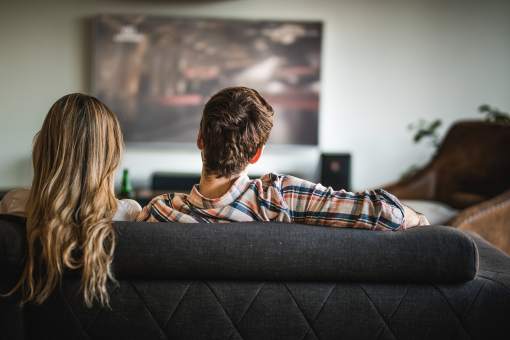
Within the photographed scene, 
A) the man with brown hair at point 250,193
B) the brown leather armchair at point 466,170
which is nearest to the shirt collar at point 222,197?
the man with brown hair at point 250,193

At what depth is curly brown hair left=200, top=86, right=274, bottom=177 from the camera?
4.66 feet

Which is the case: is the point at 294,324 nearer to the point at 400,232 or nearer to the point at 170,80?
the point at 400,232

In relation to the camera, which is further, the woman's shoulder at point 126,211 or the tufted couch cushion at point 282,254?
the woman's shoulder at point 126,211

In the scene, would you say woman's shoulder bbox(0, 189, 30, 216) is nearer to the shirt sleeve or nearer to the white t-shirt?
the white t-shirt

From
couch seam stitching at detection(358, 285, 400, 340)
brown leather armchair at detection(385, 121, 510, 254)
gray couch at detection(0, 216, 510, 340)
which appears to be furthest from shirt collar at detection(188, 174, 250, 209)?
brown leather armchair at detection(385, 121, 510, 254)

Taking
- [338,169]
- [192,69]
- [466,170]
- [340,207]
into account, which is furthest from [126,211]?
[192,69]

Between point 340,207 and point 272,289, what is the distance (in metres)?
0.27

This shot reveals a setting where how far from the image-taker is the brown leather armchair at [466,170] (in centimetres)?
361

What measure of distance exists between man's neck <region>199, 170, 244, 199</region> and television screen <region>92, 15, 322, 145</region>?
11.2 ft

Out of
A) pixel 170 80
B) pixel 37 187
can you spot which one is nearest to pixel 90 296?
pixel 37 187

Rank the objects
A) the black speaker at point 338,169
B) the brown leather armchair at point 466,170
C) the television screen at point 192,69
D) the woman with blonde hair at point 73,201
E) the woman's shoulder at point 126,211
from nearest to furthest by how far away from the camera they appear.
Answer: the woman with blonde hair at point 73,201 < the woman's shoulder at point 126,211 < the brown leather armchair at point 466,170 < the black speaker at point 338,169 < the television screen at point 192,69

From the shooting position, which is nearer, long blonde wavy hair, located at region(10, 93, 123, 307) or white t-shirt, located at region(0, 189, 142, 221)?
long blonde wavy hair, located at region(10, 93, 123, 307)

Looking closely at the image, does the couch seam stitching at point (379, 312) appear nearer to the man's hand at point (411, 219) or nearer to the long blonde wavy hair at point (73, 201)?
the man's hand at point (411, 219)

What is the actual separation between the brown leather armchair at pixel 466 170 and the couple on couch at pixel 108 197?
230cm
